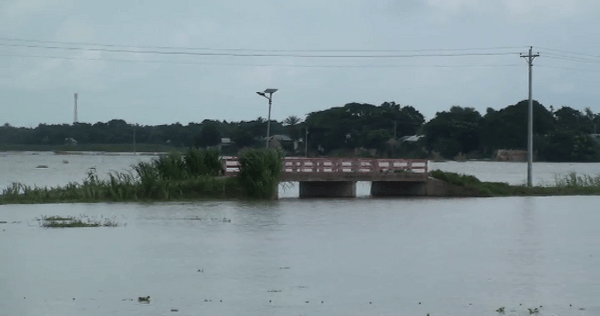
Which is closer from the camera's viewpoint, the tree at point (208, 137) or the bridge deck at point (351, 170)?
the bridge deck at point (351, 170)

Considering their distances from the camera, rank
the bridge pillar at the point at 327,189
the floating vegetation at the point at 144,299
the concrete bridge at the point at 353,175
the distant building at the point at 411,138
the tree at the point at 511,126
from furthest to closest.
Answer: the distant building at the point at 411,138 → the tree at the point at 511,126 → the bridge pillar at the point at 327,189 → the concrete bridge at the point at 353,175 → the floating vegetation at the point at 144,299

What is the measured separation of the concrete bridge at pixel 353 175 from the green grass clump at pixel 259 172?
2.37 metres

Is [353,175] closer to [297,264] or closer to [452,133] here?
[297,264]

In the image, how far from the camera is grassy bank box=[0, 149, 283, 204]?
34.5m

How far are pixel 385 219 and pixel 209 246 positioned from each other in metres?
10.2

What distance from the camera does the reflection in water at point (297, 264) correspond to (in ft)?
42.9

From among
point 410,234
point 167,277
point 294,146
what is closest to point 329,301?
point 167,277

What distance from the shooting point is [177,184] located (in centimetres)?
3588

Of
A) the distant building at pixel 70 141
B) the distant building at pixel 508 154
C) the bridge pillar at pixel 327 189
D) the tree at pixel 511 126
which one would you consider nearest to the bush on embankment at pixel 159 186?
the bridge pillar at pixel 327 189

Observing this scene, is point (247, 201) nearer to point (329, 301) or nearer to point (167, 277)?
point (167, 277)

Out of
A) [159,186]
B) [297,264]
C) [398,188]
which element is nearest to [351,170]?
[398,188]

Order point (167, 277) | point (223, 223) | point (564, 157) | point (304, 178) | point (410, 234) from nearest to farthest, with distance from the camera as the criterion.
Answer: point (167, 277), point (410, 234), point (223, 223), point (304, 178), point (564, 157)

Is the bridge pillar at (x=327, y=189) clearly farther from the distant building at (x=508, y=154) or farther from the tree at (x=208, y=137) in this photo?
the distant building at (x=508, y=154)

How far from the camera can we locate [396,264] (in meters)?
17.6
